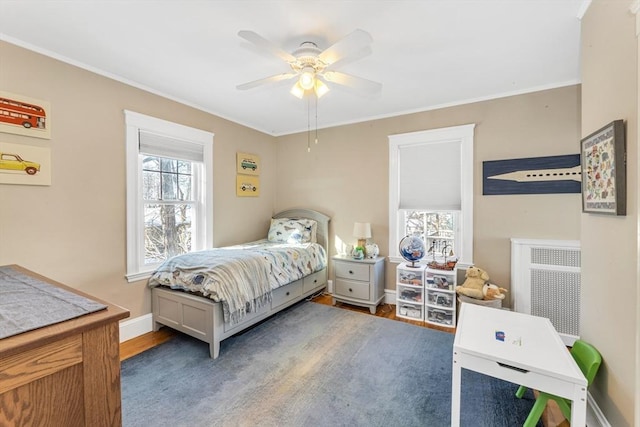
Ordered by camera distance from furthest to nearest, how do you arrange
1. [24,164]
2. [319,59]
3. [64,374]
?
[24,164] < [319,59] < [64,374]

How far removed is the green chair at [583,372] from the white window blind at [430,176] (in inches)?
73.4

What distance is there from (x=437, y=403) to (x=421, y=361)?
1.56 feet

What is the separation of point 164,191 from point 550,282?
400 centimetres

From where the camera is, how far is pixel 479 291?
2.66 meters

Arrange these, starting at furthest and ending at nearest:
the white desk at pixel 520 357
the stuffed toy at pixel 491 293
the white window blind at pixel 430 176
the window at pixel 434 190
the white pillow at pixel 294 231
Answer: the white pillow at pixel 294 231, the white window blind at pixel 430 176, the window at pixel 434 190, the stuffed toy at pixel 491 293, the white desk at pixel 520 357

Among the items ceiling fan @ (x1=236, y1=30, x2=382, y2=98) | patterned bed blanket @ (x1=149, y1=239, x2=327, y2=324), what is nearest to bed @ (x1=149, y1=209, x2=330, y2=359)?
patterned bed blanket @ (x1=149, y1=239, x2=327, y2=324)

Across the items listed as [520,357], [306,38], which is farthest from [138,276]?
[520,357]

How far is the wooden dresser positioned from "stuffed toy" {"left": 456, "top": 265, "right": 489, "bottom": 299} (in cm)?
277

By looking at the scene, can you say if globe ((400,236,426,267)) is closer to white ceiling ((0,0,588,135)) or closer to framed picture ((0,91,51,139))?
white ceiling ((0,0,588,135))

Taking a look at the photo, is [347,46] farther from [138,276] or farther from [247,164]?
[138,276]

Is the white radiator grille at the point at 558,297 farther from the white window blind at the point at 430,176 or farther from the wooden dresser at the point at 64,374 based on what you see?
the wooden dresser at the point at 64,374

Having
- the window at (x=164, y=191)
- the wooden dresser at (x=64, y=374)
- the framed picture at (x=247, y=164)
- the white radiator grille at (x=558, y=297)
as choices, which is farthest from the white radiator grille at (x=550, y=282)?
the window at (x=164, y=191)

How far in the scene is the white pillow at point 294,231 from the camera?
3.82m

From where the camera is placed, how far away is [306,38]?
6.36 ft
